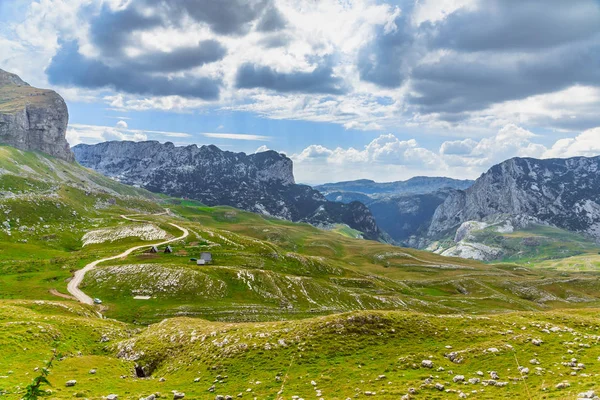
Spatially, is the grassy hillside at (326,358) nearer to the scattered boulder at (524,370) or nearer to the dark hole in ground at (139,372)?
the scattered boulder at (524,370)

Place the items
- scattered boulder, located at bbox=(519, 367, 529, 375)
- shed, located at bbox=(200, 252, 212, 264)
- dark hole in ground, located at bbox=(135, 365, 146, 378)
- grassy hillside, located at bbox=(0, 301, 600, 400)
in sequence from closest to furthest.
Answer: grassy hillside, located at bbox=(0, 301, 600, 400) → scattered boulder, located at bbox=(519, 367, 529, 375) → dark hole in ground, located at bbox=(135, 365, 146, 378) → shed, located at bbox=(200, 252, 212, 264)

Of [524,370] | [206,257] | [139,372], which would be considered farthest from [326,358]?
[206,257]

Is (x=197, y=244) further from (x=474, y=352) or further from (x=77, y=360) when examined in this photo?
Result: (x=474, y=352)

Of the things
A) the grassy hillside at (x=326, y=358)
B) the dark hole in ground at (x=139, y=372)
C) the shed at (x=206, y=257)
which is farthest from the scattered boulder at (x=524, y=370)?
the shed at (x=206, y=257)

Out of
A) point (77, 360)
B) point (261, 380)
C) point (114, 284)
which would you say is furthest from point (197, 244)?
point (261, 380)

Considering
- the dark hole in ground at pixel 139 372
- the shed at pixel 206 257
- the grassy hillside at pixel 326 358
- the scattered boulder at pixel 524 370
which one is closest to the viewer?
the grassy hillside at pixel 326 358

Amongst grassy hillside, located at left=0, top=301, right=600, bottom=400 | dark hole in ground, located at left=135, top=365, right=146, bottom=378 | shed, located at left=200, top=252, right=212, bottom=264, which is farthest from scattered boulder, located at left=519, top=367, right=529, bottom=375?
shed, located at left=200, top=252, right=212, bottom=264

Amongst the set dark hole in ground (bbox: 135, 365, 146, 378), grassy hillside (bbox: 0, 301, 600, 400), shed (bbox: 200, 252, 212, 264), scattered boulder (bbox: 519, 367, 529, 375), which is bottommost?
shed (bbox: 200, 252, 212, 264)

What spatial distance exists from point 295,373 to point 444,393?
13157 mm

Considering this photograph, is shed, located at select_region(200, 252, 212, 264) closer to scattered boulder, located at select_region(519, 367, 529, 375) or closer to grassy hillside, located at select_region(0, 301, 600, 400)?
grassy hillside, located at select_region(0, 301, 600, 400)

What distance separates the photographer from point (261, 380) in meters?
30.6

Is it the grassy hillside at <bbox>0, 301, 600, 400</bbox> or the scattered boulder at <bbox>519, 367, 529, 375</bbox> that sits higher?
the scattered boulder at <bbox>519, 367, 529, 375</bbox>

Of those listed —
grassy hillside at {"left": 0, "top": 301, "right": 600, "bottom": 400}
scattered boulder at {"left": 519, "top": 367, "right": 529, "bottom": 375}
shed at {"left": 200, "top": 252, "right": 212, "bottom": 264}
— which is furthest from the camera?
shed at {"left": 200, "top": 252, "right": 212, "bottom": 264}

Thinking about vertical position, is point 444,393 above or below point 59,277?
above
